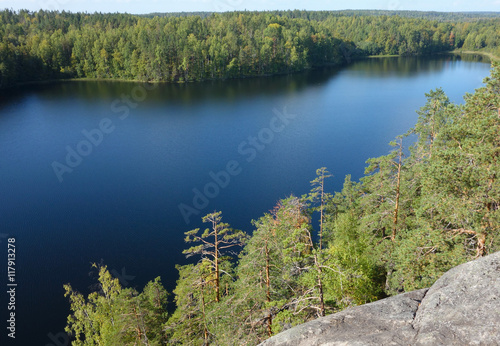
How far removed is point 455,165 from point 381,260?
639 cm

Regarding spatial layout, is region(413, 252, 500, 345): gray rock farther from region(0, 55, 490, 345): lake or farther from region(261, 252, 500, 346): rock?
region(0, 55, 490, 345): lake

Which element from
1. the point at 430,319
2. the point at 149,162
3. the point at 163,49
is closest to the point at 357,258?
the point at 430,319

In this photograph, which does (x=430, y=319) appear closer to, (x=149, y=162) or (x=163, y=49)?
(x=149, y=162)

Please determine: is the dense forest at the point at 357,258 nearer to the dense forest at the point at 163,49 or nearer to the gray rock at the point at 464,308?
the gray rock at the point at 464,308

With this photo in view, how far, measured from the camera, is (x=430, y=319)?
577cm

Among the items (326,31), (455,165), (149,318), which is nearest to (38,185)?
(149,318)

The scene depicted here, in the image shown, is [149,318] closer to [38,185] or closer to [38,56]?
[38,185]

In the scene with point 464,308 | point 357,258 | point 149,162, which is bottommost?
point 149,162

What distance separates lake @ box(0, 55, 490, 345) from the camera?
971 inches

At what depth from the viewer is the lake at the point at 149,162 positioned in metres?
24.7

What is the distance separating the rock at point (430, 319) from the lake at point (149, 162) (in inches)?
704

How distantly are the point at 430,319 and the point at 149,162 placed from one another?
123 ft

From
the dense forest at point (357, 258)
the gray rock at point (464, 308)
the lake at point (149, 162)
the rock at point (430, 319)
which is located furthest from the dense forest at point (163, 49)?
the gray rock at point (464, 308)

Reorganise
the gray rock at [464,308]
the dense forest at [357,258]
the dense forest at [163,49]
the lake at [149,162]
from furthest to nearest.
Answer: the dense forest at [163,49] < the lake at [149,162] < the dense forest at [357,258] < the gray rock at [464,308]
